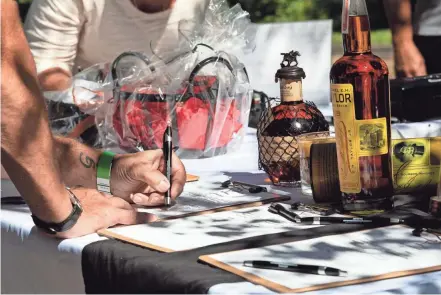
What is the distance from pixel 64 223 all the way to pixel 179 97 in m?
0.88

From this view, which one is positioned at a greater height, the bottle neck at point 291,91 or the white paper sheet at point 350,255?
the bottle neck at point 291,91

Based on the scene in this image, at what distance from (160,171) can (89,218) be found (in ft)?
1.13

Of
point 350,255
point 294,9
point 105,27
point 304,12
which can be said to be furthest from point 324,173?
point 304,12

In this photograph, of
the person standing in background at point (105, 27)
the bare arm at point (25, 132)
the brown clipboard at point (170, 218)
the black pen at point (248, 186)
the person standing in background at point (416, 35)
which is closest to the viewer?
the brown clipboard at point (170, 218)

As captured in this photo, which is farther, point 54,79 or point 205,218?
point 54,79

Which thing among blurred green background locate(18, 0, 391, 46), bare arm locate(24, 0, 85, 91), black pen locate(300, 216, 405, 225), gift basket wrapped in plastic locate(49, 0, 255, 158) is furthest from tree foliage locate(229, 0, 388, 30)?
black pen locate(300, 216, 405, 225)

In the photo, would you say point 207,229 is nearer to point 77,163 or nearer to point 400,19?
point 77,163

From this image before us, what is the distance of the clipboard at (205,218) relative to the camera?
1716 mm

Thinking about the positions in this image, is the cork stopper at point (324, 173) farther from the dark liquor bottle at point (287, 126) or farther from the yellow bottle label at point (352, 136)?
the dark liquor bottle at point (287, 126)

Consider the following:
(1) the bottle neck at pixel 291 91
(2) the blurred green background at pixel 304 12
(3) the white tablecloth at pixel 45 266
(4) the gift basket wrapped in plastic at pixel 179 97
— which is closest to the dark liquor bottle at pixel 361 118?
(3) the white tablecloth at pixel 45 266

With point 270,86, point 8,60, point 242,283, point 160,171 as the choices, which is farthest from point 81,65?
point 242,283

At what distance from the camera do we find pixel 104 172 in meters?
2.19

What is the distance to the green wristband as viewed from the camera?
217 cm

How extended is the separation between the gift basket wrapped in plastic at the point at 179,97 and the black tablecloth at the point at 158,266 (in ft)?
3.03
